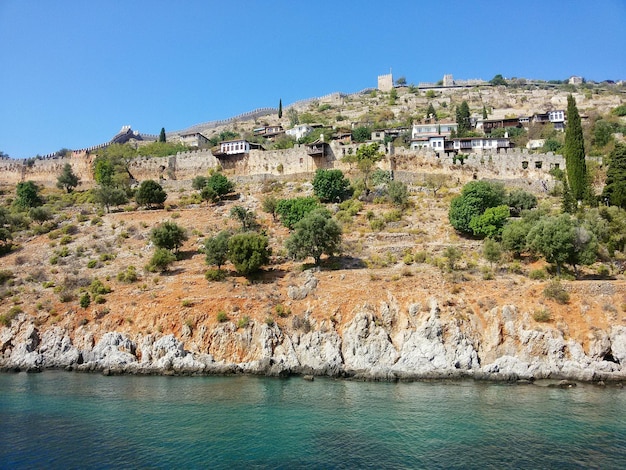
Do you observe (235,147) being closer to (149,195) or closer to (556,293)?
(149,195)

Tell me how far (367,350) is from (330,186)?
26.1 m

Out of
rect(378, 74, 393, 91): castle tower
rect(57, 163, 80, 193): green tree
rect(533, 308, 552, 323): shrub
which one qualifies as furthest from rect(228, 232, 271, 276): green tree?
rect(378, 74, 393, 91): castle tower

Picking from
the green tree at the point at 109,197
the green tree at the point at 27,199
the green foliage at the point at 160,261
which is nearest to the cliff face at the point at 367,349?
the green foliage at the point at 160,261

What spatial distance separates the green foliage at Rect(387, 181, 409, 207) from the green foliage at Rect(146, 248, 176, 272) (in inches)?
883

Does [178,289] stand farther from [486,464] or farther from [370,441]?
[486,464]

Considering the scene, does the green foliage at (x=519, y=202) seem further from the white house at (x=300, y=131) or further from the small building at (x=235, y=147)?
the white house at (x=300, y=131)

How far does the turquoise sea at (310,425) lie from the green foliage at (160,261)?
47.6 feet

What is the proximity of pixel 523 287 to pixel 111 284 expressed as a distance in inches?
1228

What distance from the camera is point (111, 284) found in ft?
140

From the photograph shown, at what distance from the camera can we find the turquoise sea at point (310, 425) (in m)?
19.0

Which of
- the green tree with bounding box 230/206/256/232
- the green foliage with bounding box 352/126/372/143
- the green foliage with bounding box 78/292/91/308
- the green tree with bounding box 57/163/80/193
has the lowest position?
the green foliage with bounding box 78/292/91/308

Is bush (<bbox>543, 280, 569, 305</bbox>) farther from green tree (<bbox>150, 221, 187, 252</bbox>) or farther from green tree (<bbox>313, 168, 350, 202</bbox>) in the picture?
green tree (<bbox>150, 221, 187, 252</bbox>)

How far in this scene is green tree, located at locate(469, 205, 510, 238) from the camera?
44.4 metres

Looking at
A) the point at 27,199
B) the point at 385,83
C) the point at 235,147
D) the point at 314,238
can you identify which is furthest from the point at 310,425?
the point at 385,83
